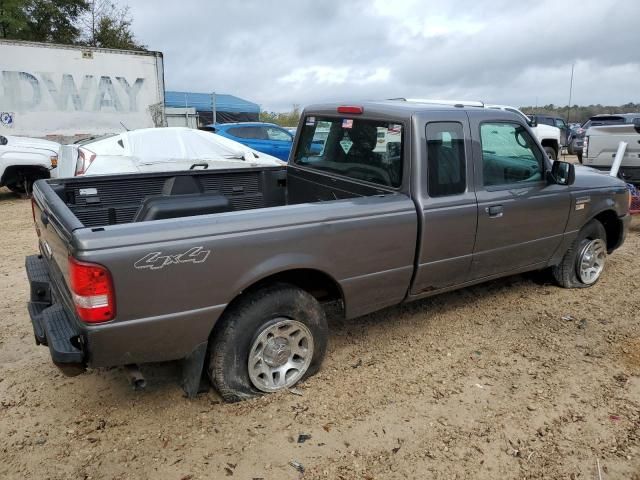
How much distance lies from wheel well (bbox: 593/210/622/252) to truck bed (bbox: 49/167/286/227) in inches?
124

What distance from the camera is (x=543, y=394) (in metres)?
3.30

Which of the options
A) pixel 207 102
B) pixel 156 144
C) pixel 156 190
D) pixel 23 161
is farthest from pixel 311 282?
pixel 207 102

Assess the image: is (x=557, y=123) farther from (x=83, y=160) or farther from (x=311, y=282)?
(x=311, y=282)

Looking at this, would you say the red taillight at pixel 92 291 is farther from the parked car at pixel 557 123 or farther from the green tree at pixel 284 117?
the green tree at pixel 284 117

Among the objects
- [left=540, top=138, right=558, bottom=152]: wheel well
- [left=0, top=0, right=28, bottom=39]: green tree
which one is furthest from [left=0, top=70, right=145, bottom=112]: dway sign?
[left=540, top=138, right=558, bottom=152]: wheel well

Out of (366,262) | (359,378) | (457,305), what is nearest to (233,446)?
(359,378)

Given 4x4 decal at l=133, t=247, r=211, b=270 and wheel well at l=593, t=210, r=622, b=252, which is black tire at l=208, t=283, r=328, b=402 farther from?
wheel well at l=593, t=210, r=622, b=252

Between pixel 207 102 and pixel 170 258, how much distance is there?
25.6 metres

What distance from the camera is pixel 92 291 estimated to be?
7.85 ft

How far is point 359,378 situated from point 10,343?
266 centimetres

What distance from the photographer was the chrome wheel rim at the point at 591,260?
196 inches

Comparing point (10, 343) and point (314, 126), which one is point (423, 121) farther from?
point (10, 343)

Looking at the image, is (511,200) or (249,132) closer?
(511,200)

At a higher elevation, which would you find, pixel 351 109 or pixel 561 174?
pixel 351 109
